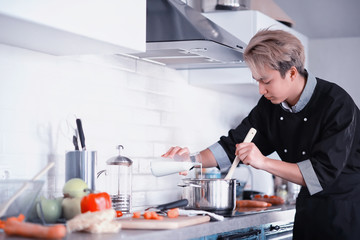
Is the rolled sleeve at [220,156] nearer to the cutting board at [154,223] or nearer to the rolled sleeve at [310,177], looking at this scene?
the rolled sleeve at [310,177]

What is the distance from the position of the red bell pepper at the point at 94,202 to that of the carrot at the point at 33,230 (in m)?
0.32

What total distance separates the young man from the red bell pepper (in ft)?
2.61

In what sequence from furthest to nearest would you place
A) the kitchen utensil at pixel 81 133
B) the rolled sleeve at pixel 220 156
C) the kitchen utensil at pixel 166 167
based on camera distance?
the rolled sleeve at pixel 220 156 < the kitchen utensil at pixel 166 167 < the kitchen utensil at pixel 81 133

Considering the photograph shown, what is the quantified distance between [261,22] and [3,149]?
192 centimetres

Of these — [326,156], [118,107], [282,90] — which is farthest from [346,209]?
[118,107]

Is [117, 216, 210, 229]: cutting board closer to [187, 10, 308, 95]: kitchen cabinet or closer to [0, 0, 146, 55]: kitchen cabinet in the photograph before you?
[0, 0, 146, 55]: kitchen cabinet

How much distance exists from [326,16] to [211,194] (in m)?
3.01

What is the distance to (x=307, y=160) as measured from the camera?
278cm

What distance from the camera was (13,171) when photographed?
8.40ft

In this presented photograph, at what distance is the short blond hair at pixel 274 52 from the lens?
2.77 meters

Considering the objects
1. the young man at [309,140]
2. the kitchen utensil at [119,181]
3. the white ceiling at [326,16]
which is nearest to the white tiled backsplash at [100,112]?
the kitchen utensil at [119,181]

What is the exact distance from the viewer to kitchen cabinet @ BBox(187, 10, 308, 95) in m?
3.77

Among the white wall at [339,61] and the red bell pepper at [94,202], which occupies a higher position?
the white wall at [339,61]

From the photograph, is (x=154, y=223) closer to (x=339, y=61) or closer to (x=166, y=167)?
(x=166, y=167)
